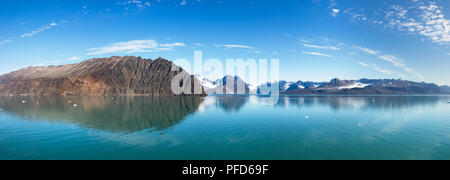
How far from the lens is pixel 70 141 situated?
29.6 meters

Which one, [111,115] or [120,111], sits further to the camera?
[120,111]

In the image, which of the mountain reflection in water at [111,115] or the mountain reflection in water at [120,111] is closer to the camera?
the mountain reflection in water at [111,115]

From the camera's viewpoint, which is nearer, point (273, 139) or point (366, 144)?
point (366, 144)

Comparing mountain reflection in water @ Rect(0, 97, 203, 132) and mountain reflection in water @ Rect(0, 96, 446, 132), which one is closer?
mountain reflection in water @ Rect(0, 97, 203, 132)
